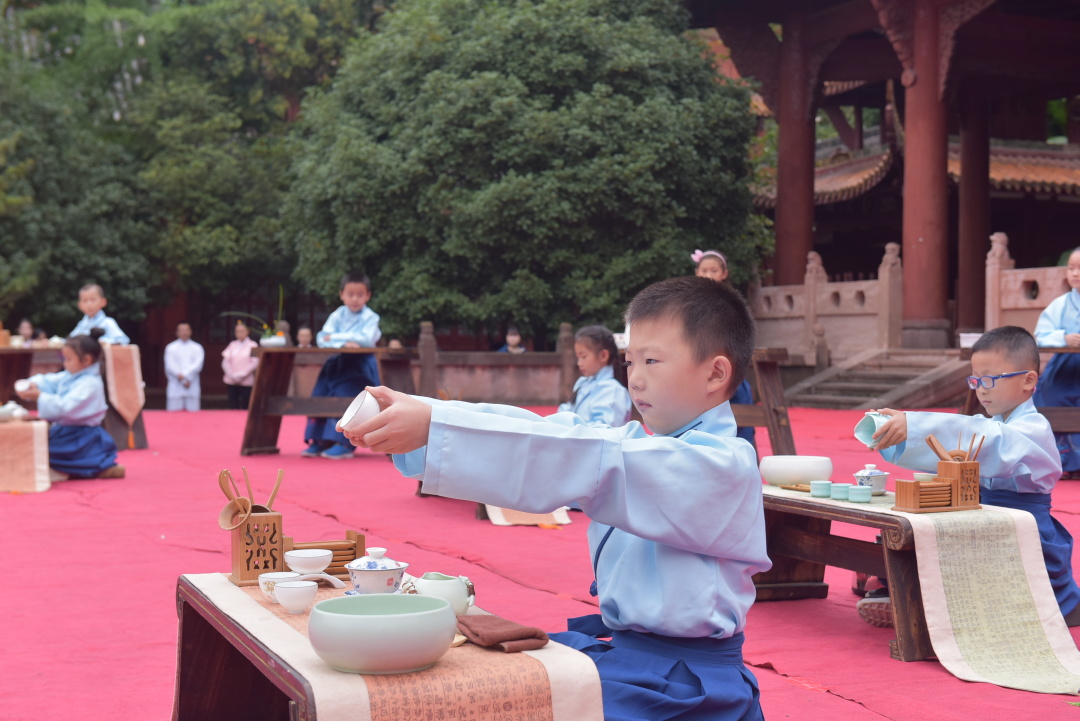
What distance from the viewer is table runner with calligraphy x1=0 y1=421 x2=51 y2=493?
21.7 ft

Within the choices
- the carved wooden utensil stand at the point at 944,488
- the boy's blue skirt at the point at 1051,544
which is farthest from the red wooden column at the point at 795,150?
the carved wooden utensil stand at the point at 944,488

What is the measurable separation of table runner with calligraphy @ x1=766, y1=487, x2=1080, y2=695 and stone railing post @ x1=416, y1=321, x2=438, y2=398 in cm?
1126

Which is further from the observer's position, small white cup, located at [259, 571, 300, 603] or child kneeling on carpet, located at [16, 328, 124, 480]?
child kneeling on carpet, located at [16, 328, 124, 480]

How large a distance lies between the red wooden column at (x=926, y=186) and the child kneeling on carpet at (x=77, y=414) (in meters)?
10.2

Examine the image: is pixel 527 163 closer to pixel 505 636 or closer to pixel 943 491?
pixel 943 491

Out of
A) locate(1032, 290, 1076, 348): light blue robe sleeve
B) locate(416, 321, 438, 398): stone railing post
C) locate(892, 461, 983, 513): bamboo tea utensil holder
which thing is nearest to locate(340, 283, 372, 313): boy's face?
locate(1032, 290, 1076, 348): light blue robe sleeve

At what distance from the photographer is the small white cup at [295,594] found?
1.76 metres

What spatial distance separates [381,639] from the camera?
55.4 inches

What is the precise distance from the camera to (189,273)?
1766cm

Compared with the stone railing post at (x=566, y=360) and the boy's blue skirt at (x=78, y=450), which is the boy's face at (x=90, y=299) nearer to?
the boy's blue skirt at (x=78, y=450)

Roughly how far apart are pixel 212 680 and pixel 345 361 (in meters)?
6.76

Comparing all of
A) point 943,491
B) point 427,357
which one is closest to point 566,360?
point 427,357

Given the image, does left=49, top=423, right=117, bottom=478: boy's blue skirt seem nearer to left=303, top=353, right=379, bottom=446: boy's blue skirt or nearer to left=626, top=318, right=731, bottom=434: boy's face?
left=303, top=353, right=379, bottom=446: boy's blue skirt

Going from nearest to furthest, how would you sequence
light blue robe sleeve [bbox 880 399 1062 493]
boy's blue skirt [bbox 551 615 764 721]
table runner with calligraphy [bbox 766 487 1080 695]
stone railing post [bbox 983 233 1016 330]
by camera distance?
boy's blue skirt [bbox 551 615 764 721], table runner with calligraphy [bbox 766 487 1080 695], light blue robe sleeve [bbox 880 399 1062 493], stone railing post [bbox 983 233 1016 330]
